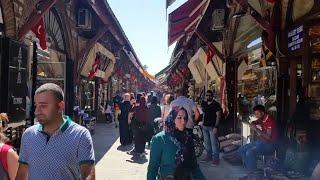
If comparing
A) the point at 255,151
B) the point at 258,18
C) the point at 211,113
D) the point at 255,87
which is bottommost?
the point at 255,151

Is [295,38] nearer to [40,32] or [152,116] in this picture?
[152,116]

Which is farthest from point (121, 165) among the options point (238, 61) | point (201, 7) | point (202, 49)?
point (202, 49)

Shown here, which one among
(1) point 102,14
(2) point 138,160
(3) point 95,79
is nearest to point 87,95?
(3) point 95,79

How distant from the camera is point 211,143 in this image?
1155cm

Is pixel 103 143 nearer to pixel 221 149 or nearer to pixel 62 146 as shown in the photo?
Result: pixel 221 149

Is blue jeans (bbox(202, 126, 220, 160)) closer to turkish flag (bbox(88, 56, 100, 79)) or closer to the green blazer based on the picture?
the green blazer

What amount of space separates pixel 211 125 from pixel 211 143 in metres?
0.37

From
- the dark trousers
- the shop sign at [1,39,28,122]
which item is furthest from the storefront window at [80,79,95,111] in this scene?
the shop sign at [1,39,28,122]

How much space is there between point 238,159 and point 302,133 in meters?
2.15

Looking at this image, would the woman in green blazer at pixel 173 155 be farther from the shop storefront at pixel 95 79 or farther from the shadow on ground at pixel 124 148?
the shop storefront at pixel 95 79

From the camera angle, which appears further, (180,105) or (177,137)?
(180,105)

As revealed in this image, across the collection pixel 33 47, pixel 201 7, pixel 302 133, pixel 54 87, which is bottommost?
pixel 302 133

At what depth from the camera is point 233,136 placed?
42.3 ft

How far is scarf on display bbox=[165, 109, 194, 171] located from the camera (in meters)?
4.50
